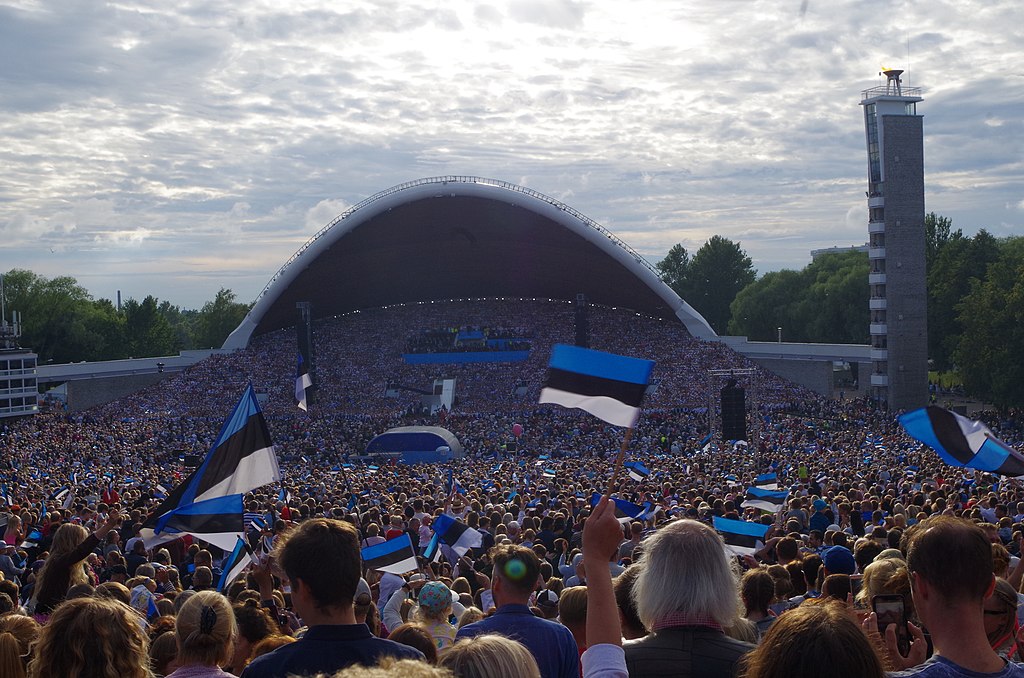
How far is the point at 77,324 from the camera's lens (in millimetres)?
72938

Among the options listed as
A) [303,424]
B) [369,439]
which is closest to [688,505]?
[369,439]

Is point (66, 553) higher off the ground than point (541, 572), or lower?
higher

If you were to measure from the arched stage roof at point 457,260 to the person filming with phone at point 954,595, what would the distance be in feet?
139

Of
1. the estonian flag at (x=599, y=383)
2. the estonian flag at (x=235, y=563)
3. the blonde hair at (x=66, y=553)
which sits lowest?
the estonian flag at (x=235, y=563)

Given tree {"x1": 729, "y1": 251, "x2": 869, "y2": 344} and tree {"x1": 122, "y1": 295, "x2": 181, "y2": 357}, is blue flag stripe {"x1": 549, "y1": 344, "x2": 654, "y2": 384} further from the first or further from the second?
tree {"x1": 122, "y1": 295, "x2": 181, "y2": 357}

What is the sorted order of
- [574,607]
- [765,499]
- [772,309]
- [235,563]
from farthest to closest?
1. [772,309]
2. [765,499]
3. [235,563]
4. [574,607]

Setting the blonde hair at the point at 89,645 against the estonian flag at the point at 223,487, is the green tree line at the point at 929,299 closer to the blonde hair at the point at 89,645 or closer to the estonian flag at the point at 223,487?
the estonian flag at the point at 223,487

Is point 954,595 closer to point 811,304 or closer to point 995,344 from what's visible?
point 995,344

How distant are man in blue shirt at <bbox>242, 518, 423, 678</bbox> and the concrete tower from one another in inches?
1550

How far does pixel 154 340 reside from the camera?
77562 millimetres

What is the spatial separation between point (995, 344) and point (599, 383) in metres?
39.1

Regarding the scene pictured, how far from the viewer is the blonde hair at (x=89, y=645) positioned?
10.2ft

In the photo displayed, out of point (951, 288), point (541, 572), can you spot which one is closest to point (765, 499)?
point (541, 572)

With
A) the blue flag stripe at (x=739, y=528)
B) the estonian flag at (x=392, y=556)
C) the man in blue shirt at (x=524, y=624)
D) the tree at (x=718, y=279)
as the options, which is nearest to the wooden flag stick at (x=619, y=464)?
the man in blue shirt at (x=524, y=624)
